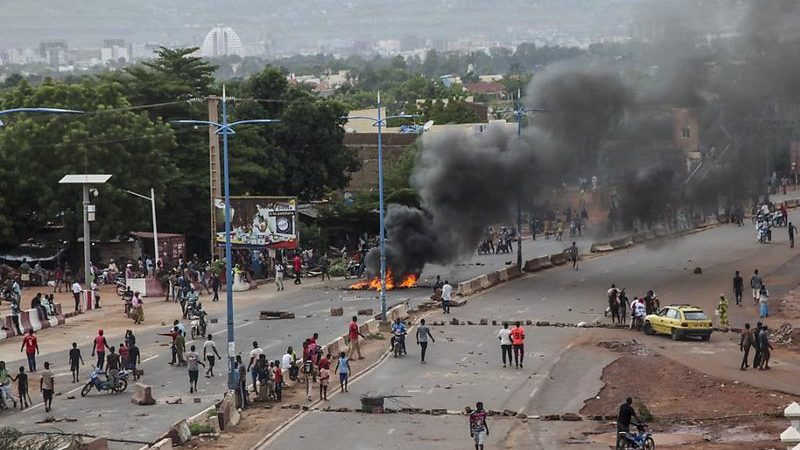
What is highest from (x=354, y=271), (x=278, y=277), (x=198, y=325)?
(x=278, y=277)

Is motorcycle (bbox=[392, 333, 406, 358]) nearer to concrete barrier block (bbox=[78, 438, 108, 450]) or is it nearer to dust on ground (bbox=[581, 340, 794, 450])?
dust on ground (bbox=[581, 340, 794, 450])

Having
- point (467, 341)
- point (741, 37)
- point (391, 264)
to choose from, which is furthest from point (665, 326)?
point (741, 37)

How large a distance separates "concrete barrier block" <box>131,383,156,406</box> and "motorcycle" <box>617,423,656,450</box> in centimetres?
1308

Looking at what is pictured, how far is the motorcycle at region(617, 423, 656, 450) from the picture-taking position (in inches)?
1103

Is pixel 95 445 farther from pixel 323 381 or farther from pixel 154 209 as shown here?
pixel 154 209

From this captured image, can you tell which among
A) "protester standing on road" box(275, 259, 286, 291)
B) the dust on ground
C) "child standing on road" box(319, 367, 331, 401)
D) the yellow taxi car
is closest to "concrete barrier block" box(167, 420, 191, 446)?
"child standing on road" box(319, 367, 331, 401)

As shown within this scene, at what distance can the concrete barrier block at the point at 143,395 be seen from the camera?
36.2m

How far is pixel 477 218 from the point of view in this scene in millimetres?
64375

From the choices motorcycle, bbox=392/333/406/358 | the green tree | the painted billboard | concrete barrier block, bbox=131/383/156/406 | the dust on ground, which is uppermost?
the green tree

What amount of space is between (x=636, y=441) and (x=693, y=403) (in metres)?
7.41

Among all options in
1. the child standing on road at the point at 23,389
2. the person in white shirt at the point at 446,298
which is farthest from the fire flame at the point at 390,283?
the child standing on road at the point at 23,389

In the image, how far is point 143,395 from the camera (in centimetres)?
3625

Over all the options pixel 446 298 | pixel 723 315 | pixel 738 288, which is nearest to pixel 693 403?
pixel 723 315

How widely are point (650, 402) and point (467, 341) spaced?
1099 centimetres
